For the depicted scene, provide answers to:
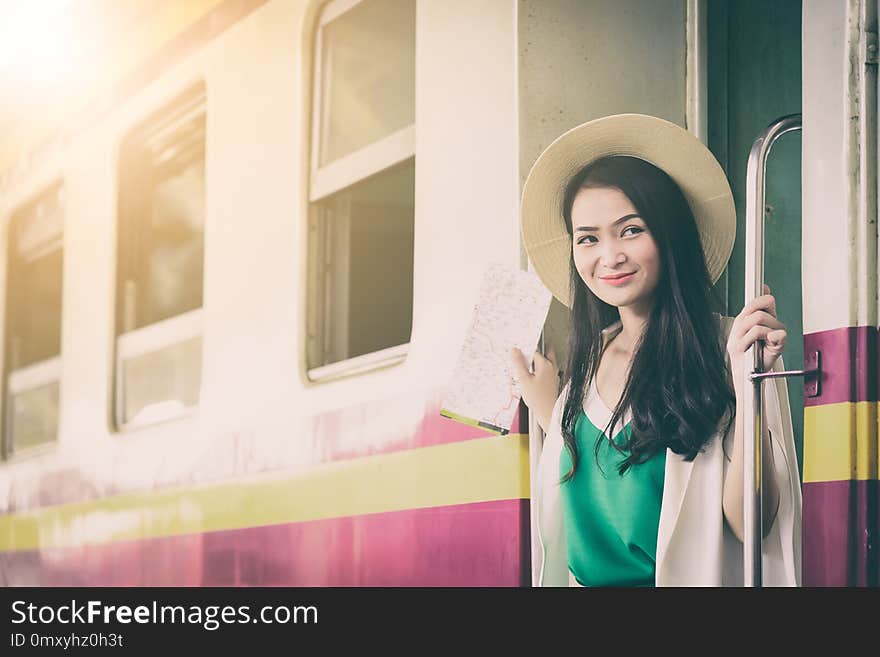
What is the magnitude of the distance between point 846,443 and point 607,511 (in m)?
0.50

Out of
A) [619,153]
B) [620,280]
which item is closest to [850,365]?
[620,280]

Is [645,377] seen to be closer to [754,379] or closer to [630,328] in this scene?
[630,328]

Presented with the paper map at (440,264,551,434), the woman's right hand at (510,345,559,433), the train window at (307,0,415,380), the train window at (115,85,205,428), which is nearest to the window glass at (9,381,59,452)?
the train window at (115,85,205,428)

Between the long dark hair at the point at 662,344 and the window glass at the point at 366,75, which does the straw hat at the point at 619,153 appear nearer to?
the long dark hair at the point at 662,344

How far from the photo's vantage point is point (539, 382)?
9.01 ft

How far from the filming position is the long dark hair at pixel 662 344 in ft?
8.39

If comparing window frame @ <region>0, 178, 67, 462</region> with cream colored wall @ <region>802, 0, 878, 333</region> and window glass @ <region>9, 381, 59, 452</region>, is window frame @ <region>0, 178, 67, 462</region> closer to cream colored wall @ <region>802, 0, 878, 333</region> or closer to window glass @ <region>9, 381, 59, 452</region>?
window glass @ <region>9, 381, 59, 452</region>

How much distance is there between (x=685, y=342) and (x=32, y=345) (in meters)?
2.23

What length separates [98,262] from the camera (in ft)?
12.7

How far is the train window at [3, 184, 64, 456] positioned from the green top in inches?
74.3

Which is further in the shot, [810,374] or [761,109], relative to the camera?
[761,109]

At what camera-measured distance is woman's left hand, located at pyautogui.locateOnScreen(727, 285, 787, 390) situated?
2.46m
